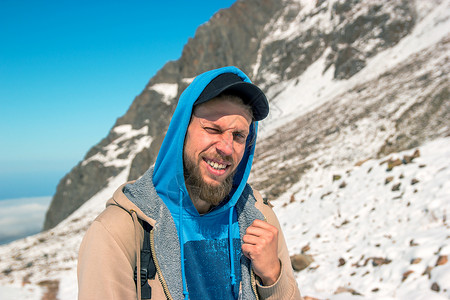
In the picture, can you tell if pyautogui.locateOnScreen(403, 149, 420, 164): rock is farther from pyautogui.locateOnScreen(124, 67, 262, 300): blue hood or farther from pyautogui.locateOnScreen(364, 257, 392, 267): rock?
pyautogui.locateOnScreen(124, 67, 262, 300): blue hood

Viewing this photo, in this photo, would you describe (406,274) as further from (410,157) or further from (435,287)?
(410,157)

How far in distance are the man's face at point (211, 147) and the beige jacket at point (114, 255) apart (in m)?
0.45

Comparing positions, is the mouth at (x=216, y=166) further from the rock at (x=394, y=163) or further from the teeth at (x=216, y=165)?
the rock at (x=394, y=163)

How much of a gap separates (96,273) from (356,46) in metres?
42.6

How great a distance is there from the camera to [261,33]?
65.2 meters

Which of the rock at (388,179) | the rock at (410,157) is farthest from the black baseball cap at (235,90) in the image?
the rock at (410,157)

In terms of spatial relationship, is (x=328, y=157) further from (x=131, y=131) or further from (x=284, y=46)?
(x=131, y=131)

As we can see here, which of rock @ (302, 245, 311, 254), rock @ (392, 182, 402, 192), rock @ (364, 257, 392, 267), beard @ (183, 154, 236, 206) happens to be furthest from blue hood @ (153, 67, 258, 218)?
rock @ (392, 182, 402, 192)

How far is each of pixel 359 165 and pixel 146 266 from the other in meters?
11.4

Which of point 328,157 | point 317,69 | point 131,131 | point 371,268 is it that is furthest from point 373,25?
point 131,131

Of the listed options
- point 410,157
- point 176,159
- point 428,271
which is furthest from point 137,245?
point 410,157

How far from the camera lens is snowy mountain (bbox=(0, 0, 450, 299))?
19.3ft

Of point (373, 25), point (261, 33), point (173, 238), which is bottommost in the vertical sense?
point (173, 238)

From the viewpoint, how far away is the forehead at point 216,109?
2.01 metres
